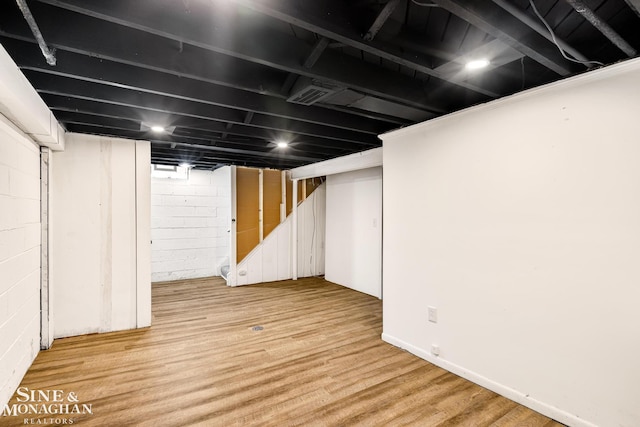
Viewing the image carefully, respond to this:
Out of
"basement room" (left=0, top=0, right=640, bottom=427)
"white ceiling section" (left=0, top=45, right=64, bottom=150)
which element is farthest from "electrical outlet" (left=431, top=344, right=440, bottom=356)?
"white ceiling section" (left=0, top=45, right=64, bottom=150)

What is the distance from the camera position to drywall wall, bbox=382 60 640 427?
5.79 feet

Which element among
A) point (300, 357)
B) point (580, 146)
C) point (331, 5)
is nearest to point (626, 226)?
point (580, 146)

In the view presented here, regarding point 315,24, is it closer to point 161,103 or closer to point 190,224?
point 161,103

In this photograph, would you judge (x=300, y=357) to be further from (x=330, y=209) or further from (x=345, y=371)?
(x=330, y=209)

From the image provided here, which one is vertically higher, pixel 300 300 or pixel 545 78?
pixel 545 78

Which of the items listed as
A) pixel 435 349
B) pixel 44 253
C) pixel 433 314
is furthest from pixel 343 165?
pixel 44 253

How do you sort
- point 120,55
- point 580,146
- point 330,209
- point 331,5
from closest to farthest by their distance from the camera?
1. point 331,5
2. point 120,55
3. point 580,146
4. point 330,209

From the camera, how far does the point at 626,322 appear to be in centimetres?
174

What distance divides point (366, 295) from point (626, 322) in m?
3.44

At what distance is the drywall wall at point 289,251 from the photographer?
225 inches

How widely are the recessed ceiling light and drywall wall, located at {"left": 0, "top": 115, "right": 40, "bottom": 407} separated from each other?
10.2 ft

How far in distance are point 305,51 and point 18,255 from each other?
8.89 ft

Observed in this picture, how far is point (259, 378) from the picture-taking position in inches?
96.5

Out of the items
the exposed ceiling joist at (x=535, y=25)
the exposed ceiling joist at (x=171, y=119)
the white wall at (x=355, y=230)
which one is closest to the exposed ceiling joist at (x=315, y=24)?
the exposed ceiling joist at (x=535, y=25)
